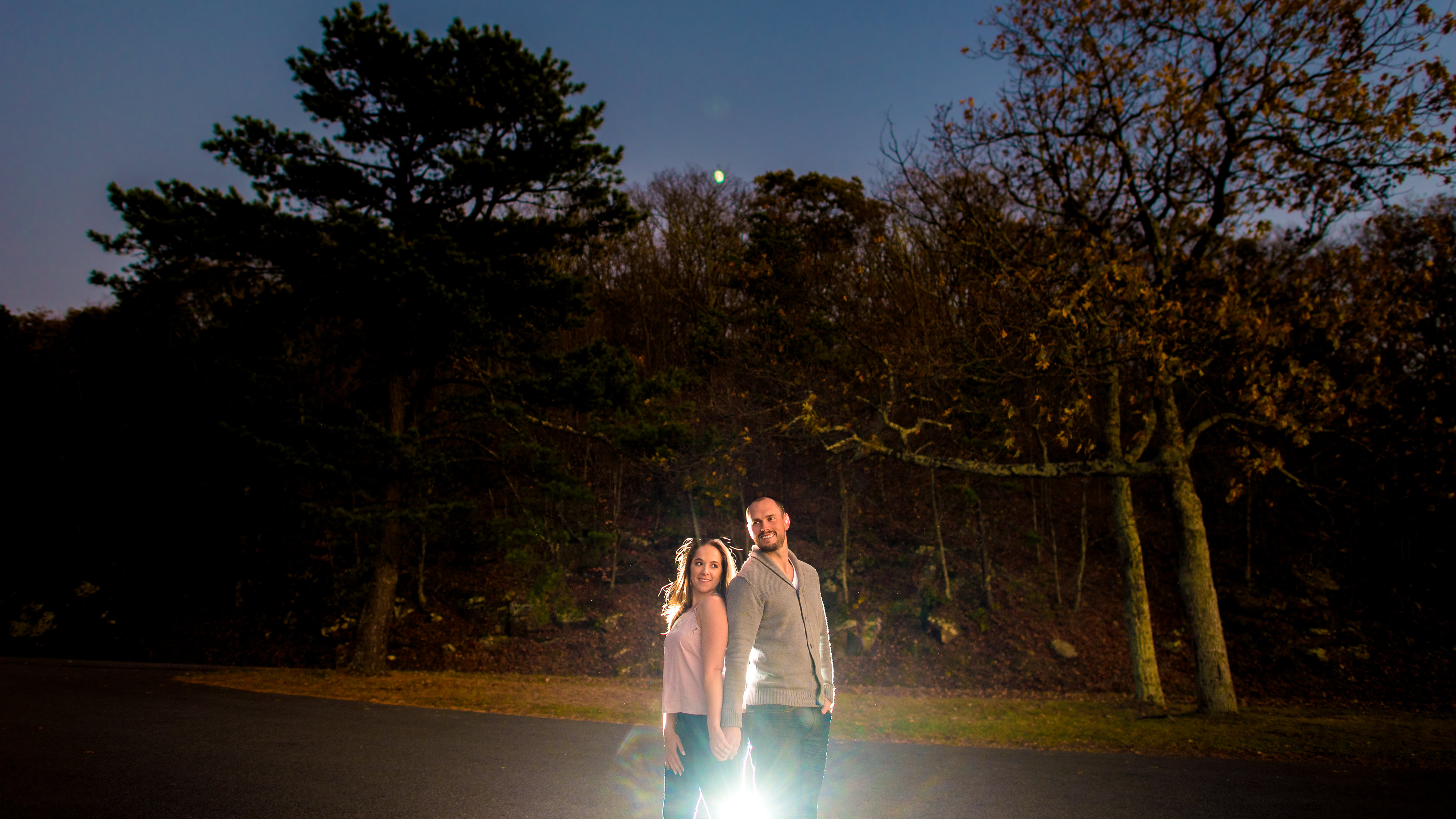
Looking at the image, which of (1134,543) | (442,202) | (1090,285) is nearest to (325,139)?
(442,202)

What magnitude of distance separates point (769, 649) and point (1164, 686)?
58.8 feet

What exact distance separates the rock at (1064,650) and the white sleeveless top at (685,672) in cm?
1836

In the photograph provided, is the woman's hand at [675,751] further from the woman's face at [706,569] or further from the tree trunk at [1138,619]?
the tree trunk at [1138,619]

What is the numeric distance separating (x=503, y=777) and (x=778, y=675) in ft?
13.3

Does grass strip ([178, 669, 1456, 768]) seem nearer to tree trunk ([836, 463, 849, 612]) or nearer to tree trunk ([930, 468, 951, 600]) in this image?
tree trunk ([930, 468, 951, 600])

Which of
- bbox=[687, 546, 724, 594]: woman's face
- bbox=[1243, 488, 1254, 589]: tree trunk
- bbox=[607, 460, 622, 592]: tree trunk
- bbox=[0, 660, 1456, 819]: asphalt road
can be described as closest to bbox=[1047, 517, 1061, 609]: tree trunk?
bbox=[1243, 488, 1254, 589]: tree trunk

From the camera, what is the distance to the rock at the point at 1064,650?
19312 mm

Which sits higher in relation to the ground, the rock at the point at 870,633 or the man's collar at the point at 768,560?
the man's collar at the point at 768,560

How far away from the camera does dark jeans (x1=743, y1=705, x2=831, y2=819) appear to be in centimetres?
358

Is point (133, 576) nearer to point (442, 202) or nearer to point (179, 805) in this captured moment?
point (442, 202)

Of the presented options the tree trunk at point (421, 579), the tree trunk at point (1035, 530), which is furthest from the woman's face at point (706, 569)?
the tree trunk at point (1035, 530)

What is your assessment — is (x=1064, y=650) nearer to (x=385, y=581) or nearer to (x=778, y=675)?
(x=385, y=581)

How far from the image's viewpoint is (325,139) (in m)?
15.3

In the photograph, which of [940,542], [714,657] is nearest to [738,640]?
[714,657]
